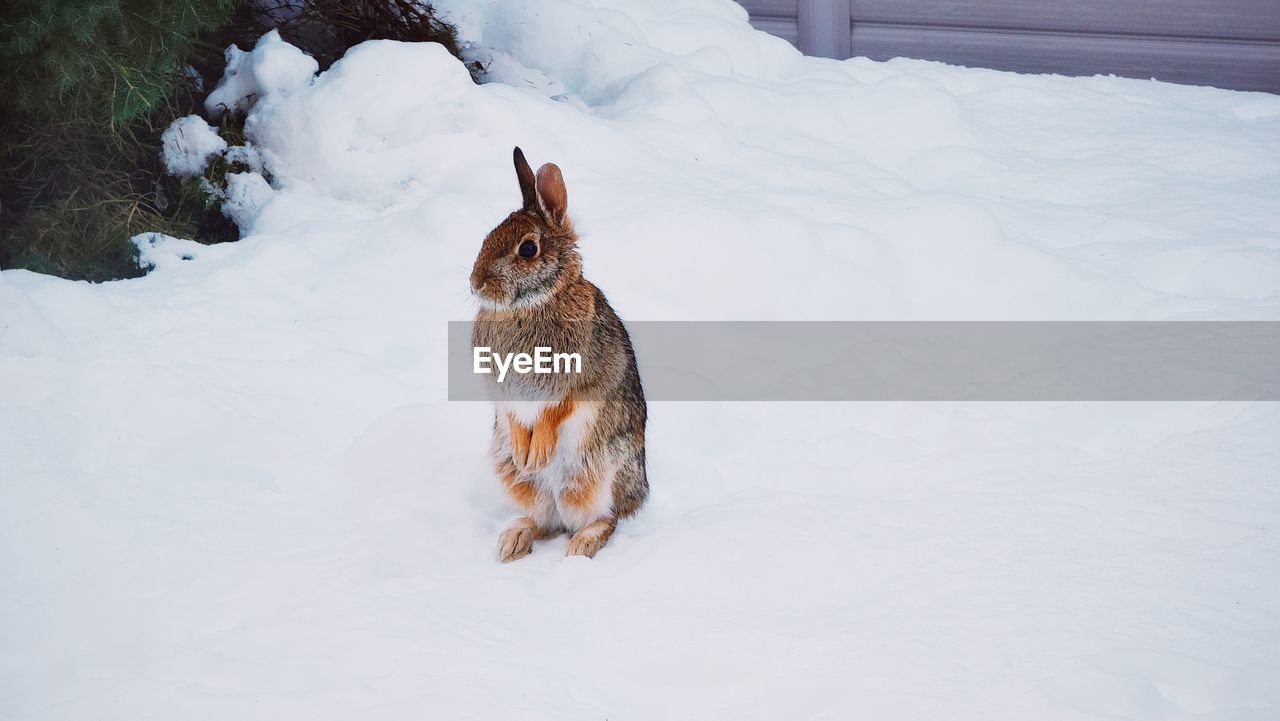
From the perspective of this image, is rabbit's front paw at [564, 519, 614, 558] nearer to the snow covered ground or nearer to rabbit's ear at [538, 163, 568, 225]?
the snow covered ground

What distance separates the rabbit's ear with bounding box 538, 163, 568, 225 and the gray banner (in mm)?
1081

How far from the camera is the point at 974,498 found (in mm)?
3232

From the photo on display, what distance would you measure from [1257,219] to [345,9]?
473cm

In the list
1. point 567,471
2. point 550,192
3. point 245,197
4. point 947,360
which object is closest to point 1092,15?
point 947,360

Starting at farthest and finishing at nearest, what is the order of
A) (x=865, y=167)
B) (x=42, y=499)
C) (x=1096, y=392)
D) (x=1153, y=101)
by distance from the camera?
(x=1153, y=101)
(x=865, y=167)
(x=1096, y=392)
(x=42, y=499)

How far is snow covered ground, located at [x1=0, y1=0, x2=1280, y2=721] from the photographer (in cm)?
238

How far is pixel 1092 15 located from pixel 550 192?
5854 mm

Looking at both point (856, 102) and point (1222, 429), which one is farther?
point (856, 102)

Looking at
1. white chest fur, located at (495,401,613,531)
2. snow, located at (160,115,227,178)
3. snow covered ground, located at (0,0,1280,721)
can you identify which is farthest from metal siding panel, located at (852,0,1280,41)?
white chest fur, located at (495,401,613,531)

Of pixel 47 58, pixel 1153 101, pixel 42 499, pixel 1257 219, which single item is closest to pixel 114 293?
pixel 47 58

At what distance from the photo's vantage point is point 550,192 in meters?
2.79

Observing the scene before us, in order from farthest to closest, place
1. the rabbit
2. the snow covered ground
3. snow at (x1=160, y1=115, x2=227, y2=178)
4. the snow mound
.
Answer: the snow mound, snow at (x1=160, y1=115, x2=227, y2=178), the rabbit, the snow covered ground

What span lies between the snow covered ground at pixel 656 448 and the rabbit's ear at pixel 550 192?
38.7 inches

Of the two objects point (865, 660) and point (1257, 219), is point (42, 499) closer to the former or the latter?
point (865, 660)
